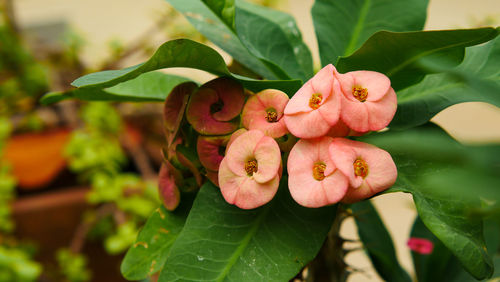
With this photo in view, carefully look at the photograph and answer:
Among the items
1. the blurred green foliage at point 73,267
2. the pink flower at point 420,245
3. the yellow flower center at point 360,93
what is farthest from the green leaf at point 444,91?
the blurred green foliage at point 73,267

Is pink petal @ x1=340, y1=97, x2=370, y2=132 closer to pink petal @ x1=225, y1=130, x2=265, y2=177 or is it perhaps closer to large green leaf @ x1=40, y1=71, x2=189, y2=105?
pink petal @ x1=225, y1=130, x2=265, y2=177

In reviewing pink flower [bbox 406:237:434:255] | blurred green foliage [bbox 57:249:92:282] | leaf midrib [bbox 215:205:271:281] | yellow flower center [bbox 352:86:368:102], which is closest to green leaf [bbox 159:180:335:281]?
leaf midrib [bbox 215:205:271:281]

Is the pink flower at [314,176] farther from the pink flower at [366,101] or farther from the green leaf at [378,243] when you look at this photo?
the green leaf at [378,243]

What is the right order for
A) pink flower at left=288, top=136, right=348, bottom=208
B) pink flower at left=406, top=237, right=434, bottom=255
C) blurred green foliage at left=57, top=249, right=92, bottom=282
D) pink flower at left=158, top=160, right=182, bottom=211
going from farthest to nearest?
blurred green foliage at left=57, top=249, right=92, bottom=282 < pink flower at left=406, top=237, right=434, bottom=255 < pink flower at left=158, top=160, right=182, bottom=211 < pink flower at left=288, top=136, right=348, bottom=208

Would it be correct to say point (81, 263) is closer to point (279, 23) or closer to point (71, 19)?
point (279, 23)

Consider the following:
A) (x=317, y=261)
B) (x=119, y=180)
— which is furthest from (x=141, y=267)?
(x=119, y=180)
